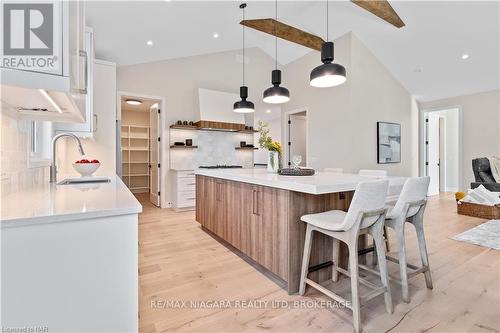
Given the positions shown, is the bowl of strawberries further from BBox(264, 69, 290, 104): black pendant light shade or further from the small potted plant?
BBox(264, 69, 290, 104): black pendant light shade

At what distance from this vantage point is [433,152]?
7188 millimetres

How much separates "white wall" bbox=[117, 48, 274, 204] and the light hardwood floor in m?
3.13

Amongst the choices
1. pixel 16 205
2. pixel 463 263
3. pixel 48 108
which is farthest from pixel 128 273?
pixel 463 263

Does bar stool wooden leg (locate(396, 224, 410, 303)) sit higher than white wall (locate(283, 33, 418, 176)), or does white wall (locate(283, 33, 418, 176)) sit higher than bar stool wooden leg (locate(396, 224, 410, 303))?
white wall (locate(283, 33, 418, 176))

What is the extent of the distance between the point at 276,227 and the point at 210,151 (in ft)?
13.5

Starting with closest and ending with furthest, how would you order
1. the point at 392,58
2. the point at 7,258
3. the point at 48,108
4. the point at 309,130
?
the point at 7,258
the point at 48,108
the point at 392,58
the point at 309,130

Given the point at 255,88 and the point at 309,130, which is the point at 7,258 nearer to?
the point at 309,130

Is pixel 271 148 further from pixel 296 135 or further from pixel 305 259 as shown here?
pixel 296 135

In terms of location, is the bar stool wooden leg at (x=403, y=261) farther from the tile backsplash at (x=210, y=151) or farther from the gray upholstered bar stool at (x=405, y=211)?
the tile backsplash at (x=210, y=151)

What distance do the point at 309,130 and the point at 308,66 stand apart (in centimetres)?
156

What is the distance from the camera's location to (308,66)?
5938mm

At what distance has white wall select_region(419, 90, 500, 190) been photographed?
5.74 metres

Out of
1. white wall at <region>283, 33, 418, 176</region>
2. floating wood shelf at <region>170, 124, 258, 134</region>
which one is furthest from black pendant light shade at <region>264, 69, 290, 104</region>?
floating wood shelf at <region>170, 124, 258, 134</region>

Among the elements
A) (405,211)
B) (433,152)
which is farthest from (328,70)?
(433,152)
